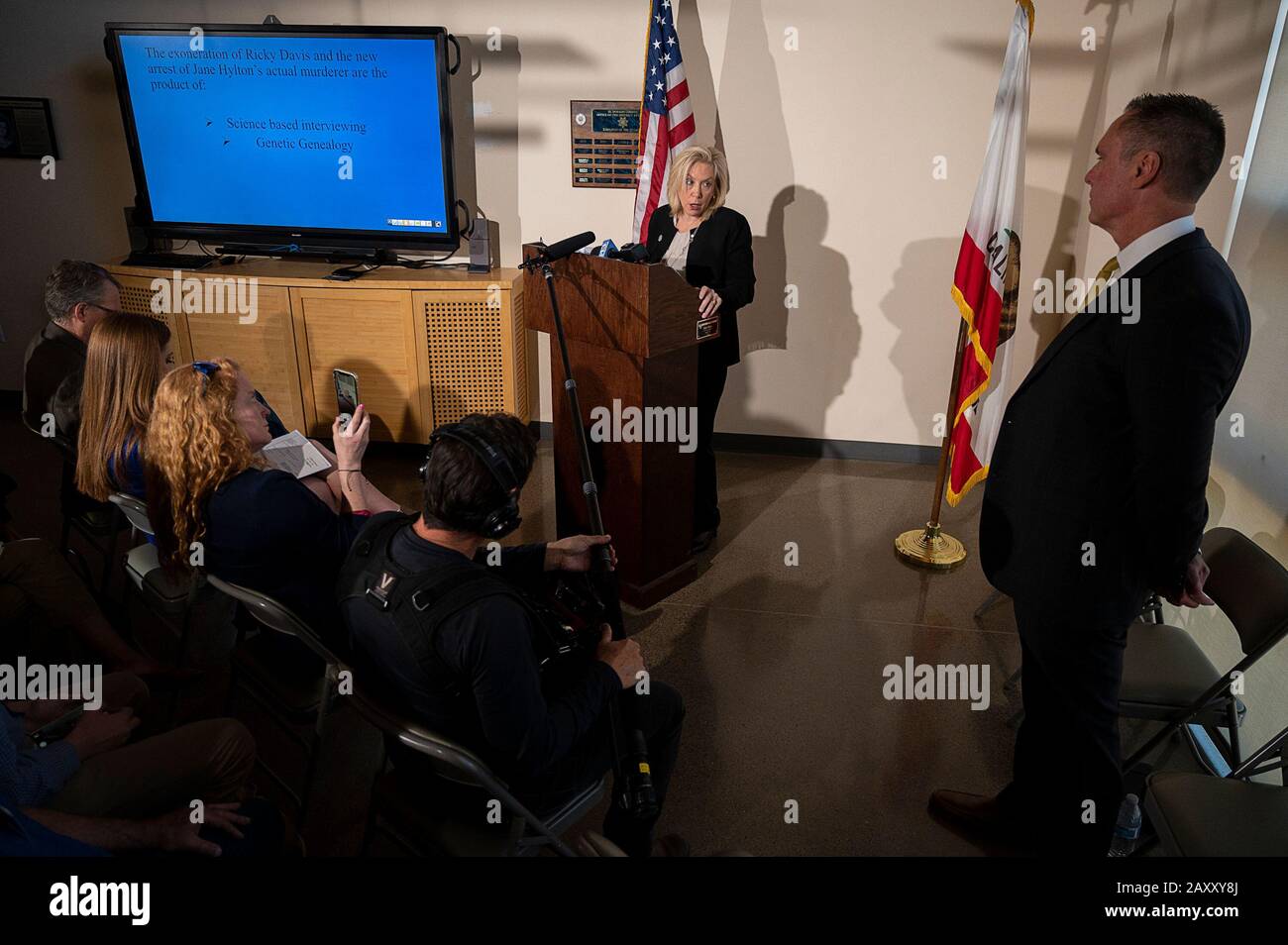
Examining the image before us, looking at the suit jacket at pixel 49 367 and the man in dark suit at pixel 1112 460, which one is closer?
the man in dark suit at pixel 1112 460

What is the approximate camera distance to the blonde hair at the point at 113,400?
2.49m

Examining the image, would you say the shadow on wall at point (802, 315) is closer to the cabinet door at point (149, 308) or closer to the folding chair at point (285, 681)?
the cabinet door at point (149, 308)

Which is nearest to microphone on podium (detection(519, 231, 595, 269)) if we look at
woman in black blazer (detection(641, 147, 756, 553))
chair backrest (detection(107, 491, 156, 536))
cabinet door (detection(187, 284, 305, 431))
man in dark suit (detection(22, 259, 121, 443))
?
woman in black blazer (detection(641, 147, 756, 553))

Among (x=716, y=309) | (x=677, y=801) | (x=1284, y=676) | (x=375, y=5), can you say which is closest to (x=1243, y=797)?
(x=1284, y=676)

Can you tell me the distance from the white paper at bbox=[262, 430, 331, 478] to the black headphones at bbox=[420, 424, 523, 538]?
1068 mm

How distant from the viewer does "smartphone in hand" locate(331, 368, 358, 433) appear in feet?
8.79

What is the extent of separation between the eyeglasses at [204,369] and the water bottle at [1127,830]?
2686 mm

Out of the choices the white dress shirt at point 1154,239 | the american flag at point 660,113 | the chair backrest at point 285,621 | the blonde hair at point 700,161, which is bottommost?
the chair backrest at point 285,621

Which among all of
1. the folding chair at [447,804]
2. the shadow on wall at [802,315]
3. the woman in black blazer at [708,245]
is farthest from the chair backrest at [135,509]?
the shadow on wall at [802,315]

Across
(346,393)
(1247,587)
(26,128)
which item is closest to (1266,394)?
(1247,587)

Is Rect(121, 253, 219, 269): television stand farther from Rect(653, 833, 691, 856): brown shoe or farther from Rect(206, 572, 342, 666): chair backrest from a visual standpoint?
Rect(653, 833, 691, 856): brown shoe

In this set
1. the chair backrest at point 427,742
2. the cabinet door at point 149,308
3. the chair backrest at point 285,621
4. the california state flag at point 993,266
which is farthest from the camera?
the cabinet door at point 149,308

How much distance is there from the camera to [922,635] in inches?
129

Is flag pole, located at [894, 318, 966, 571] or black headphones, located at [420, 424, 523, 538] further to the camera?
flag pole, located at [894, 318, 966, 571]
